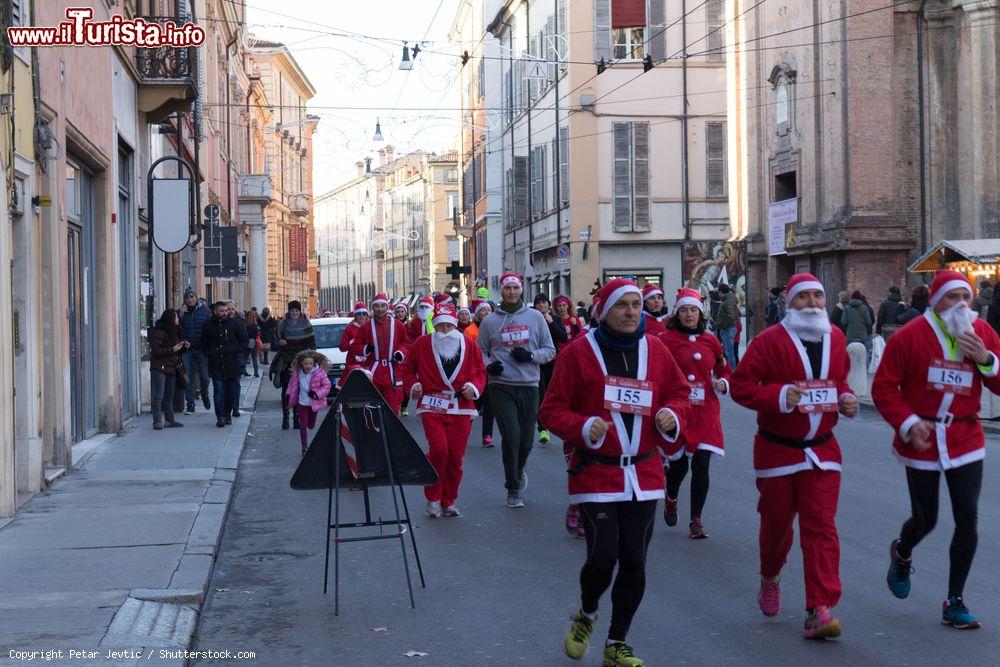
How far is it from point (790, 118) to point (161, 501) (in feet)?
85.1

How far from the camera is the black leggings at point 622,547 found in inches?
239

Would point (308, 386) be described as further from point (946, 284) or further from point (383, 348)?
point (946, 284)

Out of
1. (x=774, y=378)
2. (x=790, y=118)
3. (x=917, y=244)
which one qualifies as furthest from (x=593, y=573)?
(x=790, y=118)

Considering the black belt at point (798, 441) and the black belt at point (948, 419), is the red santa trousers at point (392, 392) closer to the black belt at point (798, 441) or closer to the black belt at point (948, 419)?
the black belt at point (798, 441)

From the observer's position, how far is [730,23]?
40.7 m

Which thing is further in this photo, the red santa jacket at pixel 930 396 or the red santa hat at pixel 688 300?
the red santa hat at pixel 688 300

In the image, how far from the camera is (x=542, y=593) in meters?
7.91

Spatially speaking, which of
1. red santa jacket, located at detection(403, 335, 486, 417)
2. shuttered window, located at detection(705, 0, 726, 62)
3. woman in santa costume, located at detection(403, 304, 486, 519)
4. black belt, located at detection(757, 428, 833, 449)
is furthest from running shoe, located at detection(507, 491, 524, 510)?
shuttered window, located at detection(705, 0, 726, 62)

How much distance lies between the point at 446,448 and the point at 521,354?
1.19 meters

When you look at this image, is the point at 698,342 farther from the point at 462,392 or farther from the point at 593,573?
the point at 593,573

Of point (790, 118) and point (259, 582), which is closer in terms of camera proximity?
point (259, 582)

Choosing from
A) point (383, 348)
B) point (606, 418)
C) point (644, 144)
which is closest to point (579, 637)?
point (606, 418)

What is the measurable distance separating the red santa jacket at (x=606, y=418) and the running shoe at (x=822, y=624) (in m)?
1.02

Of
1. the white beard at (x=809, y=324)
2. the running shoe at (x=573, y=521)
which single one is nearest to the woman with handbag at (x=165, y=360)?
the running shoe at (x=573, y=521)
